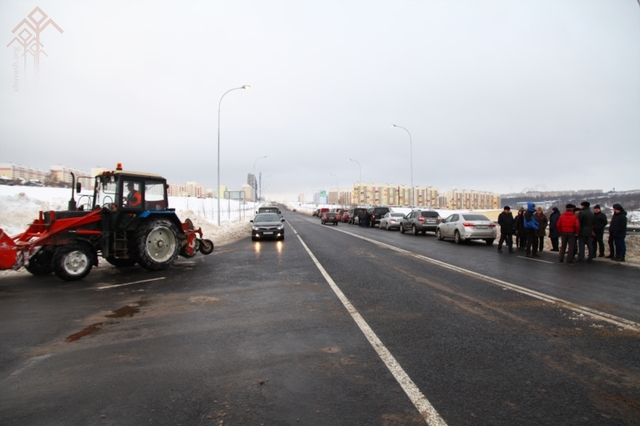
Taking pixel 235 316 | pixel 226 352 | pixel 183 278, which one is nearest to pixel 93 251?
pixel 183 278

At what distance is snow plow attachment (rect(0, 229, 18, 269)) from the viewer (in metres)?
8.15

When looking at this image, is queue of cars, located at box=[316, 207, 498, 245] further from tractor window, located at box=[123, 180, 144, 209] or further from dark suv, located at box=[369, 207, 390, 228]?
tractor window, located at box=[123, 180, 144, 209]

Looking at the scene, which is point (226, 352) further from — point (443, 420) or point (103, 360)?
point (443, 420)

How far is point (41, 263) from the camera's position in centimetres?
979

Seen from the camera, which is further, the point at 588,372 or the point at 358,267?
the point at 358,267

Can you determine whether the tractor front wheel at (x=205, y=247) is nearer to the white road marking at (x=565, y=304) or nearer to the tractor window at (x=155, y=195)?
the tractor window at (x=155, y=195)

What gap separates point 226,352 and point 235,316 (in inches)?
62.7

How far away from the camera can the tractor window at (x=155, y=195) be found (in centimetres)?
1119

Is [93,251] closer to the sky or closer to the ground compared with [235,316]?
closer to the sky

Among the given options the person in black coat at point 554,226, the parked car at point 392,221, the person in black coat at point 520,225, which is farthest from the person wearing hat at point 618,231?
the parked car at point 392,221

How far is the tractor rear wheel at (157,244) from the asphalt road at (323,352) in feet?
5.27

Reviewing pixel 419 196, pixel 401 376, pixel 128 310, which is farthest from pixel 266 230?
pixel 419 196

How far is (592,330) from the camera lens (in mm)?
5227

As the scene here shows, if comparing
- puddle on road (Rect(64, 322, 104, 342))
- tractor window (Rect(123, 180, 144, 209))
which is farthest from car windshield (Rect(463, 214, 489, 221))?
puddle on road (Rect(64, 322, 104, 342))
